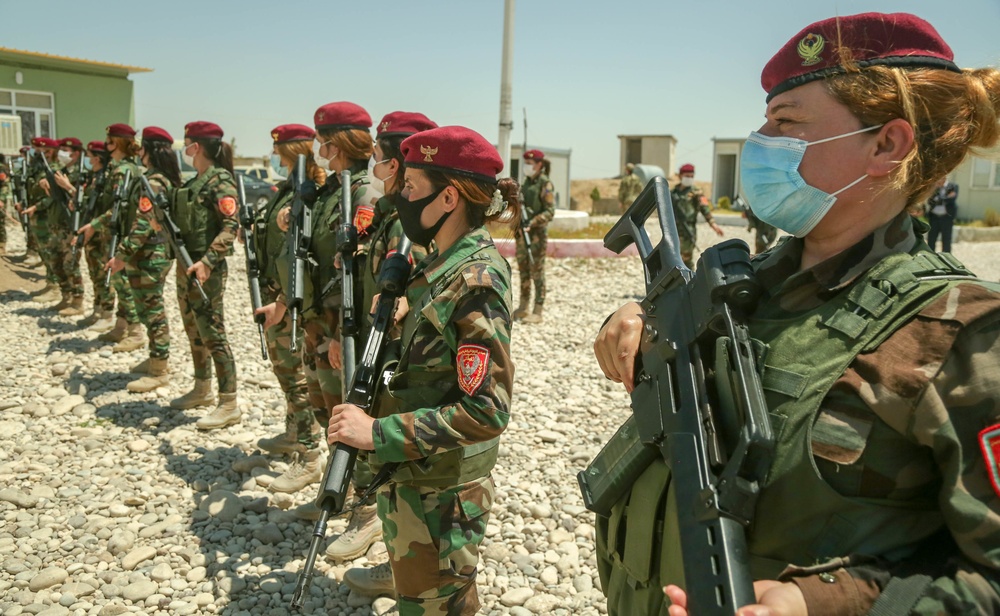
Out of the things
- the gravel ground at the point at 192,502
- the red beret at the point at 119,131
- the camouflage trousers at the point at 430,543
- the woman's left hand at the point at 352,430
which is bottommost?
the gravel ground at the point at 192,502

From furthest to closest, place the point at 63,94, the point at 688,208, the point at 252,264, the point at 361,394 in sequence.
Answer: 1. the point at 63,94
2. the point at 688,208
3. the point at 252,264
4. the point at 361,394

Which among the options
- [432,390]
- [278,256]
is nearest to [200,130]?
[278,256]

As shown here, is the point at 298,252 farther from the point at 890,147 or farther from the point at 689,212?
the point at 689,212

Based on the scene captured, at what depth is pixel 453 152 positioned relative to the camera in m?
2.57

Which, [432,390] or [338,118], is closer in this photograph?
[432,390]

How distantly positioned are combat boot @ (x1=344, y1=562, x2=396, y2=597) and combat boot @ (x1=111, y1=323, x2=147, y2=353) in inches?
223

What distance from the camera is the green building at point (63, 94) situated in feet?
79.4

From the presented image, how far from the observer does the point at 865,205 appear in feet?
4.43

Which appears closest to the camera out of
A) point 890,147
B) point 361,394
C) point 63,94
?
point 890,147

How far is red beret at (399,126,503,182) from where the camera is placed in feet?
8.43

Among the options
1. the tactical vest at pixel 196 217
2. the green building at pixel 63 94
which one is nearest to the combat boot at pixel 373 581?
the tactical vest at pixel 196 217

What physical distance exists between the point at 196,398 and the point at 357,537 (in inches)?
115

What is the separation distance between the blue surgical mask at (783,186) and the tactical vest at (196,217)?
5.43 metres

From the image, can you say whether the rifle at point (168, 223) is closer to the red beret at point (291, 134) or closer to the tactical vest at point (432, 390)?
the red beret at point (291, 134)
